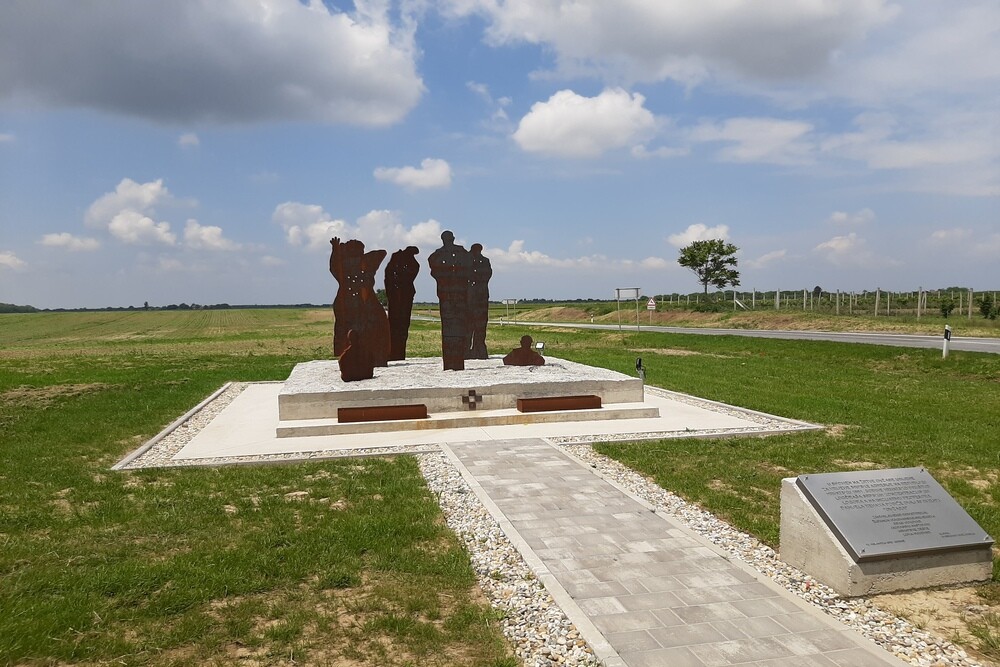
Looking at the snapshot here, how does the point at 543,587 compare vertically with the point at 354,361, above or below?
below

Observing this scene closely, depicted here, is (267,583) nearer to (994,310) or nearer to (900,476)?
(900,476)

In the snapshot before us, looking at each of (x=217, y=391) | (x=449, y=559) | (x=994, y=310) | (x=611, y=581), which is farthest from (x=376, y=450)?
(x=994, y=310)

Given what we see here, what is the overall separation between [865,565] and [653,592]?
1642 mm

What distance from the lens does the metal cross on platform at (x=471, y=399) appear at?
12086 millimetres

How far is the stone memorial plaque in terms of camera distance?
4.83m

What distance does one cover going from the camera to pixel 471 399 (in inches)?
476

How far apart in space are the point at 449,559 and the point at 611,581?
1.43m

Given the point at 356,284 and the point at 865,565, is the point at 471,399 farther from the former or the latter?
the point at 865,565

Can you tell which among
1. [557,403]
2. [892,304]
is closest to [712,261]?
[892,304]

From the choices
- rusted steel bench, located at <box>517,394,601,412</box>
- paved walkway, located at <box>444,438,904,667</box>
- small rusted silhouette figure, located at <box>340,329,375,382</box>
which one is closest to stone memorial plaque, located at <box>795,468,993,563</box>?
paved walkway, located at <box>444,438,904,667</box>

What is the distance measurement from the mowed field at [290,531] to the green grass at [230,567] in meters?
0.02

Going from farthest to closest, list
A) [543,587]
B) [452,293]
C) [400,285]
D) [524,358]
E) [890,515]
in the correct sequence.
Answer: [400,285]
[524,358]
[452,293]
[890,515]
[543,587]

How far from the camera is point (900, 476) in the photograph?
5.33 m

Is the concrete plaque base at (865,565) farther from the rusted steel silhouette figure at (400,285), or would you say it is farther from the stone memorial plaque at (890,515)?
the rusted steel silhouette figure at (400,285)
